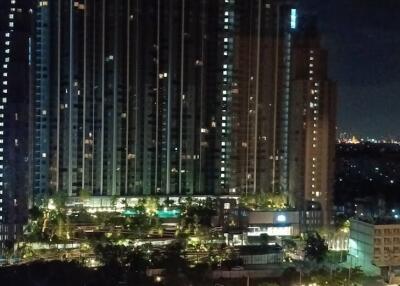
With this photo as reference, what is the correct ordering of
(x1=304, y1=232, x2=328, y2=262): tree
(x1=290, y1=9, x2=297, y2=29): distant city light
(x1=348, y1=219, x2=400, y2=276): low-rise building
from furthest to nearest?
(x1=290, y1=9, x2=297, y2=29): distant city light → (x1=304, y1=232, x2=328, y2=262): tree → (x1=348, y1=219, x2=400, y2=276): low-rise building

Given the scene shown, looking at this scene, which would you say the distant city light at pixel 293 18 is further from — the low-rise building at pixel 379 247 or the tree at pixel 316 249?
the low-rise building at pixel 379 247

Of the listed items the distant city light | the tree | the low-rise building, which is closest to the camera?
the low-rise building

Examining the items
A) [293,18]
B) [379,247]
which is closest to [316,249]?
[379,247]

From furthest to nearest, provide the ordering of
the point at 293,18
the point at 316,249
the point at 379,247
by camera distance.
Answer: the point at 293,18, the point at 316,249, the point at 379,247

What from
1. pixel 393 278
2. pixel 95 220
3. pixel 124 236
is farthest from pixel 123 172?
pixel 393 278

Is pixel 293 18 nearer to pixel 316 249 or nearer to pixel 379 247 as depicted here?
pixel 316 249

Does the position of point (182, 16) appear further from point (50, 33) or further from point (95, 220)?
point (95, 220)

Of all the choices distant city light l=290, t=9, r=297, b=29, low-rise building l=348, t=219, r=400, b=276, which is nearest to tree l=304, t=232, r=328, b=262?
low-rise building l=348, t=219, r=400, b=276

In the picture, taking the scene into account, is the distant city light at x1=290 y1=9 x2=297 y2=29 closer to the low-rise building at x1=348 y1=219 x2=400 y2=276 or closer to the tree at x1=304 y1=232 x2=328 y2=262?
the tree at x1=304 y1=232 x2=328 y2=262

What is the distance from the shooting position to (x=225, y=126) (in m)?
8.20

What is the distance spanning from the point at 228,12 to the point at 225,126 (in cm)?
135

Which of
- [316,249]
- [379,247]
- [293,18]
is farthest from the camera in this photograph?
[293,18]

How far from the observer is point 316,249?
609cm

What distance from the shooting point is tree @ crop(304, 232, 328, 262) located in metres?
5.96
